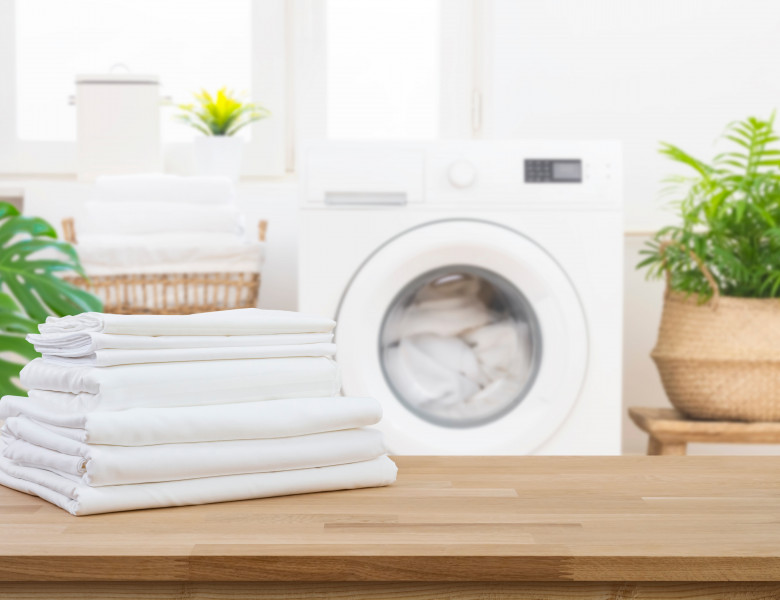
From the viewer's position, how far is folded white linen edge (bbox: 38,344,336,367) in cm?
54

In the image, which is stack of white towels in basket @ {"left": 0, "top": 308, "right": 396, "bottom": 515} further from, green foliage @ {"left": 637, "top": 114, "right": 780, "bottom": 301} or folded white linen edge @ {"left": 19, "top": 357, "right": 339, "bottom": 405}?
green foliage @ {"left": 637, "top": 114, "right": 780, "bottom": 301}

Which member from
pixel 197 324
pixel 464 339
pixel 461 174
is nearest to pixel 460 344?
pixel 464 339

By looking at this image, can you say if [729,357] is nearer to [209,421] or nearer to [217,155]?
[217,155]

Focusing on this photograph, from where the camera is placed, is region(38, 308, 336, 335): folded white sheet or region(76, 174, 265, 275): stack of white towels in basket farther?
region(76, 174, 265, 275): stack of white towels in basket

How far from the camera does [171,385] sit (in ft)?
1.79

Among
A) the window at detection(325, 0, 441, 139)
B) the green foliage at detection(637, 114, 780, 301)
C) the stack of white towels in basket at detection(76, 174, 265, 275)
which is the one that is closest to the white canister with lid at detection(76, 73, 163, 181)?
the stack of white towels in basket at detection(76, 174, 265, 275)

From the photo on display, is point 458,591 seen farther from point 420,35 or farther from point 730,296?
point 420,35

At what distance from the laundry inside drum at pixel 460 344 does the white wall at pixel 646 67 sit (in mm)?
862

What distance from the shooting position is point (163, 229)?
6.26 feet

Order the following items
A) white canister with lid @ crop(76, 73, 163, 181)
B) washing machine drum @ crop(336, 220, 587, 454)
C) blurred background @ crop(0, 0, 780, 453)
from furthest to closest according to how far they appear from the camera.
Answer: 1. blurred background @ crop(0, 0, 780, 453)
2. white canister with lid @ crop(76, 73, 163, 181)
3. washing machine drum @ crop(336, 220, 587, 454)

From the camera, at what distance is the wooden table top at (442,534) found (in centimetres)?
41

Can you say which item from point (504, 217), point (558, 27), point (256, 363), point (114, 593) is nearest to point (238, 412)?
Result: point (256, 363)

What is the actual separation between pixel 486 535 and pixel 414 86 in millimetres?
2349

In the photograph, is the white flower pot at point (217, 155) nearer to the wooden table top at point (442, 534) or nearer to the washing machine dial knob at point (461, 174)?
the washing machine dial knob at point (461, 174)
